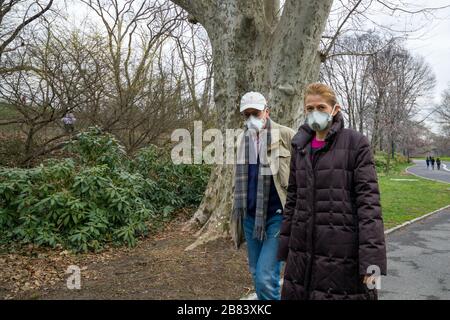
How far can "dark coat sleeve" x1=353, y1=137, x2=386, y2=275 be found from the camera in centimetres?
244

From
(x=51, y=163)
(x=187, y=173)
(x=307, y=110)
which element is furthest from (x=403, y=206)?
(x=307, y=110)

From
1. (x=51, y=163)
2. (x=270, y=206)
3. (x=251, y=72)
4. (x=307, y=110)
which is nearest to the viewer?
(x=307, y=110)

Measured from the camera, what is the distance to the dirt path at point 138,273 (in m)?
4.66

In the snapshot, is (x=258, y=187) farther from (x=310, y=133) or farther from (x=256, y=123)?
(x=310, y=133)

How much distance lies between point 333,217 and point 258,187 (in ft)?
3.17

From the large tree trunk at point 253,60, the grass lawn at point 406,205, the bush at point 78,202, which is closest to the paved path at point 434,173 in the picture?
the grass lawn at point 406,205

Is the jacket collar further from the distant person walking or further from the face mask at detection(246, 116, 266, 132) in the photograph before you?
the distant person walking

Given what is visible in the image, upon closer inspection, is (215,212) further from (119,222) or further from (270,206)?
(270,206)

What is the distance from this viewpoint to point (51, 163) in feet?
25.2

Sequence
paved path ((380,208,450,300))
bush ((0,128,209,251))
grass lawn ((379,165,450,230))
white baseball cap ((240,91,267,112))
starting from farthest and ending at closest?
grass lawn ((379,165,450,230)), bush ((0,128,209,251)), paved path ((380,208,450,300)), white baseball cap ((240,91,267,112))

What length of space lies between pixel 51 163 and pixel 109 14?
335 inches

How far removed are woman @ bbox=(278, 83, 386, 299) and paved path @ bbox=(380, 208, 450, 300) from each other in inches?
96.0

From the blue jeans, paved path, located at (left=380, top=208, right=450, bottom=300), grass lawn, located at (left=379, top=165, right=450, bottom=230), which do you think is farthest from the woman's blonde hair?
grass lawn, located at (left=379, top=165, right=450, bottom=230)

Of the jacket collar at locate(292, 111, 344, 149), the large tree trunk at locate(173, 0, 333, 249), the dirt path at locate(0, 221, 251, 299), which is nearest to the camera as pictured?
the jacket collar at locate(292, 111, 344, 149)
